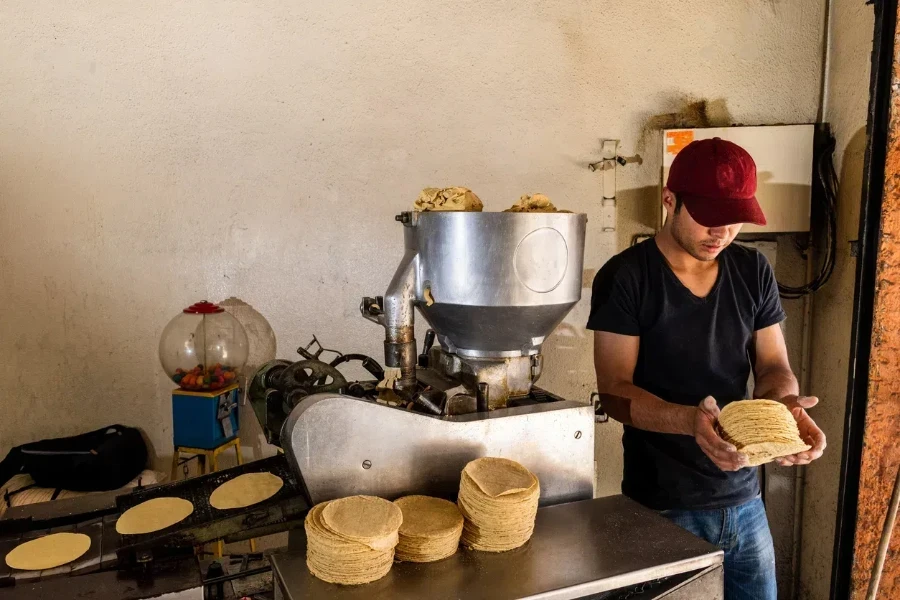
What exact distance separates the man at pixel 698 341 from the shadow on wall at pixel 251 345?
61.0 inches

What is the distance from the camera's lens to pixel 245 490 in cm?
147

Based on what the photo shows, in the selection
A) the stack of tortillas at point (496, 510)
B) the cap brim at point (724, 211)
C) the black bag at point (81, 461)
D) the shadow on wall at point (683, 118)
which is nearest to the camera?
the stack of tortillas at point (496, 510)

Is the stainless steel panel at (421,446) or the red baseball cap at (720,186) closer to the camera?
the stainless steel panel at (421,446)

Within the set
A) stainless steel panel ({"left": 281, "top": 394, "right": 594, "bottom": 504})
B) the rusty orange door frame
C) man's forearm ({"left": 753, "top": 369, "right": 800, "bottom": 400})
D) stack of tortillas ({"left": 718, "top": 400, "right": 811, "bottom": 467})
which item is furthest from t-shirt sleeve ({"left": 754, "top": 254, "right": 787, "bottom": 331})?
stainless steel panel ({"left": 281, "top": 394, "right": 594, "bottom": 504})

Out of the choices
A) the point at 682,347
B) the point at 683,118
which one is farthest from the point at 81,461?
the point at 683,118

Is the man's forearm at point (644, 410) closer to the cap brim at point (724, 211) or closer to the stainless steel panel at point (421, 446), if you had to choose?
the stainless steel panel at point (421, 446)

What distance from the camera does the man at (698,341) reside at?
5.63ft

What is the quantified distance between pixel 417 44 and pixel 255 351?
1.49 metres

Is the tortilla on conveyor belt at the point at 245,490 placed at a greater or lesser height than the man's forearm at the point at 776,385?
lesser

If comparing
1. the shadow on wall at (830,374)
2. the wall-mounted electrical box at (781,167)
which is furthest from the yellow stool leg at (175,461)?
the shadow on wall at (830,374)

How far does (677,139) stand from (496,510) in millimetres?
2171

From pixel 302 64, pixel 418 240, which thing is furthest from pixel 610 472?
pixel 302 64

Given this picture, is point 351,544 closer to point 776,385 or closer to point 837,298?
point 776,385

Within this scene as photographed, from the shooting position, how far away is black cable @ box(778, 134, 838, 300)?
280 centimetres
